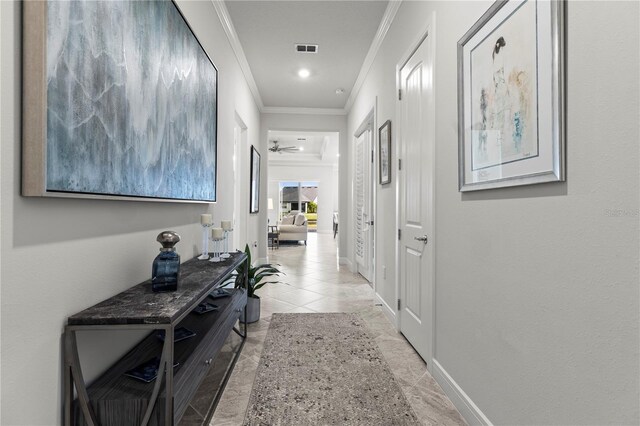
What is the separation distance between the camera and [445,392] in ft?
6.10

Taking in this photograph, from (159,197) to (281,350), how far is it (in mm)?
1445

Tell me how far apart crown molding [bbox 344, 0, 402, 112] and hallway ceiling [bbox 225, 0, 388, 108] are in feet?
0.16

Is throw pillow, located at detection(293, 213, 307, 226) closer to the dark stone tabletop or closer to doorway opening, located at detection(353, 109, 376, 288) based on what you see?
doorway opening, located at detection(353, 109, 376, 288)

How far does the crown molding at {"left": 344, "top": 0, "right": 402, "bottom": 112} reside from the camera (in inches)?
114

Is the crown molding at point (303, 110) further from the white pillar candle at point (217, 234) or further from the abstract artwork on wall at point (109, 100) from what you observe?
the white pillar candle at point (217, 234)

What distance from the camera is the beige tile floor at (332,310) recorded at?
1.73 m

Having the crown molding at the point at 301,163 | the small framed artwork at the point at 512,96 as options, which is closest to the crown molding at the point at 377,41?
the small framed artwork at the point at 512,96

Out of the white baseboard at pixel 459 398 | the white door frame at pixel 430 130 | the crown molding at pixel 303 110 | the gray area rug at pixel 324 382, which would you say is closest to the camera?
the white baseboard at pixel 459 398

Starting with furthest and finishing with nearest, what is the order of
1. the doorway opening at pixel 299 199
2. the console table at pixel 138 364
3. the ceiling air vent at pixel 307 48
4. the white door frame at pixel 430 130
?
the doorway opening at pixel 299 199
the ceiling air vent at pixel 307 48
the white door frame at pixel 430 130
the console table at pixel 138 364

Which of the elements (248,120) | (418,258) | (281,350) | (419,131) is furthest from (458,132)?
(248,120)

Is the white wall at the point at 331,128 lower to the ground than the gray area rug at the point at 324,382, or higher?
higher

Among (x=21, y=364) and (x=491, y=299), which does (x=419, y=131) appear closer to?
(x=491, y=299)

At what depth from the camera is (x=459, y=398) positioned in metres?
1.69

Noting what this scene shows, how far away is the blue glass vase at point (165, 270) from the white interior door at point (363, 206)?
3.06m
